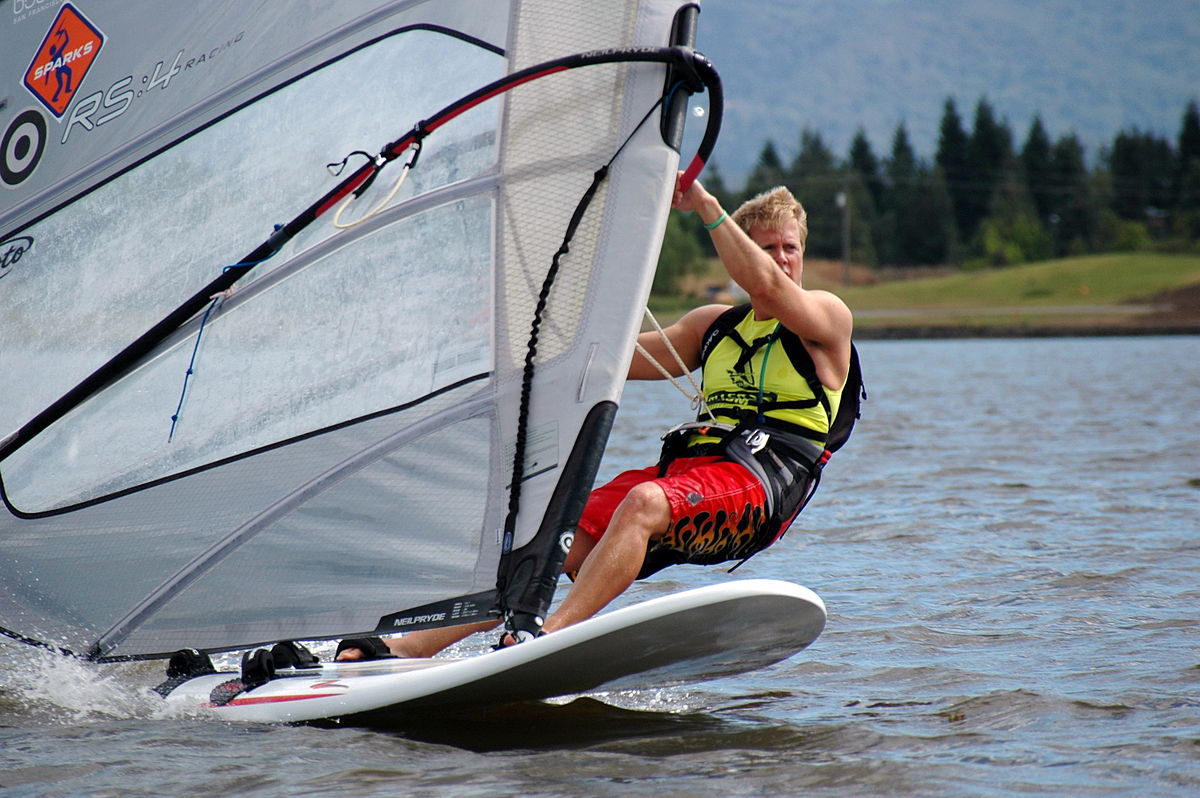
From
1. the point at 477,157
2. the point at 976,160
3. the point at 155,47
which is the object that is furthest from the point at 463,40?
the point at 976,160

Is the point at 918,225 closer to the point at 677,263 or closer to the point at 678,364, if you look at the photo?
the point at 677,263

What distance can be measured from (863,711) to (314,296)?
6.71 ft

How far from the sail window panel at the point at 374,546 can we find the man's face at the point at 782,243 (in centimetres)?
107

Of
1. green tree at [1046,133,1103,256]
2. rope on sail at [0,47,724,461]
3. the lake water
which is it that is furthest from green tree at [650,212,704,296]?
rope on sail at [0,47,724,461]

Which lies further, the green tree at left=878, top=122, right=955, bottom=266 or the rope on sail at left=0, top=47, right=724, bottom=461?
the green tree at left=878, top=122, right=955, bottom=266

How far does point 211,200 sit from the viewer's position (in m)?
4.04

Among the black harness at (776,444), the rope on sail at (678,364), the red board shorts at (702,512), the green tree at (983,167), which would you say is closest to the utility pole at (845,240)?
the green tree at (983,167)

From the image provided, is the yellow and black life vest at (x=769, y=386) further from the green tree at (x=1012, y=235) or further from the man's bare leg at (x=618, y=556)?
the green tree at (x=1012, y=235)

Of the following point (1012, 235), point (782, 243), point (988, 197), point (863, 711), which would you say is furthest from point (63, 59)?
point (988, 197)

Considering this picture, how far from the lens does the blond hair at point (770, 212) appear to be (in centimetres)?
428

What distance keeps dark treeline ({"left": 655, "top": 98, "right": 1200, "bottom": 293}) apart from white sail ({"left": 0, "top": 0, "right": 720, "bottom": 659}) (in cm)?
7300

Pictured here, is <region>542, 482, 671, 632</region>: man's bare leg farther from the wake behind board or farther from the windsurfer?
the wake behind board

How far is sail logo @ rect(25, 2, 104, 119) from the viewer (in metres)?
4.12

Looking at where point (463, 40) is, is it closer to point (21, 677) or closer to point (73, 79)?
point (73, 79)
